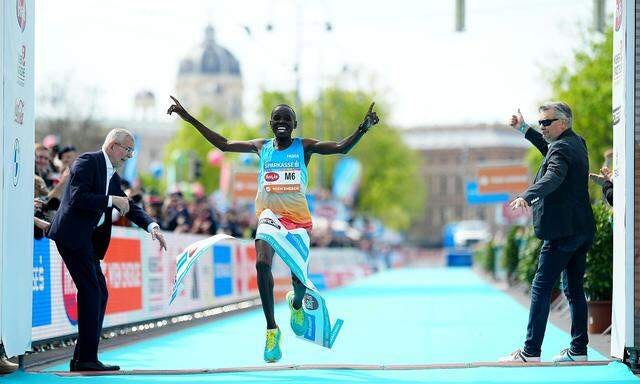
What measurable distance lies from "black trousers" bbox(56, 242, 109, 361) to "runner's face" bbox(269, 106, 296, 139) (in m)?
1.71

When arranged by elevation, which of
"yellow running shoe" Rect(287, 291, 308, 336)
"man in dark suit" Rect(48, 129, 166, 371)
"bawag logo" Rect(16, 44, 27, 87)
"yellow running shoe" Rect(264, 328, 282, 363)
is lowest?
"yellow running shoe" Rect(264, 328, 282, 363)

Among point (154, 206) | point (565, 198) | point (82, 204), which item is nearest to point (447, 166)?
point (154, 206)

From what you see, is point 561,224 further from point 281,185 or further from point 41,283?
point 41,283

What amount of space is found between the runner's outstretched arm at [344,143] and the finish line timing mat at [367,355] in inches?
65.4

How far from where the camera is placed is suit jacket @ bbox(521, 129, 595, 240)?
10.5 m

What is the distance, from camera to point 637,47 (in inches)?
392

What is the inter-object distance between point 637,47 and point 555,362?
2.44 meters

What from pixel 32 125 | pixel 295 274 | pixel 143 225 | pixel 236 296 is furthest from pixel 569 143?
pixel 236 296

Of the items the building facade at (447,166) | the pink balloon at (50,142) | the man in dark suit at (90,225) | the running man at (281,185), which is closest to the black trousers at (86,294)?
the man in dark suit at (90,225)

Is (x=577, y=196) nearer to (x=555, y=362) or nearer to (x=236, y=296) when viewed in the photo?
(x=555, y=362)

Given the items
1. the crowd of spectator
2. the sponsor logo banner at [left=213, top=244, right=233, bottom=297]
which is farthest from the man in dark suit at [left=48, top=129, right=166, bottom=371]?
the sponsor logo banner at [left=213, top=244, right=233, bottom=297]

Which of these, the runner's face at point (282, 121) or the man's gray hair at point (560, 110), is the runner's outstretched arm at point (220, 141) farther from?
the man's gray hair at point (560, 110)

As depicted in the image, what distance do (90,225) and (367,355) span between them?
340 cm

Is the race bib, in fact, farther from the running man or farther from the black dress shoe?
the black dress shoe
